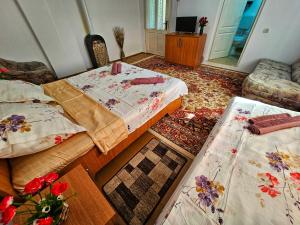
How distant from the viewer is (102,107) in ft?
4.36

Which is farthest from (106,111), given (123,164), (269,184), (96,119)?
(269,184)

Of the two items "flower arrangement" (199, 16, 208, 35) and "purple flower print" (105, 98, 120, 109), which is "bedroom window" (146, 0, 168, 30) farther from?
"purple flower print" (105, 98, 120, 109)

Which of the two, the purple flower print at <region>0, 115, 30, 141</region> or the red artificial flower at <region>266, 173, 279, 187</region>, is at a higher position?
the purple flower print at <region>0, 115, 30, 141</region>

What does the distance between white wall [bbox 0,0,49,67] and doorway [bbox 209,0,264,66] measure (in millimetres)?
4311

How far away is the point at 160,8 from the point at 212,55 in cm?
215

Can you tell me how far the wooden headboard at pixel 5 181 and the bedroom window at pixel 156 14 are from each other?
15.3 ft

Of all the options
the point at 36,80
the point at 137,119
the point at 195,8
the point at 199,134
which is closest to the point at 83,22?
the point at 36,80

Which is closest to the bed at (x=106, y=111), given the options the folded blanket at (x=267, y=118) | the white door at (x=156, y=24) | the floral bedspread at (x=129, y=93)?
the floral bedspread at (x=129, y=93)

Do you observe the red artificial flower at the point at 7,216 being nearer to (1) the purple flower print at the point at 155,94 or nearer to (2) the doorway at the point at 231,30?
(1) the purple flower print at the point at 155,94

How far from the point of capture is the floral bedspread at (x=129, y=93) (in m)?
1.33

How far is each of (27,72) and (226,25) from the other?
14.9 feet

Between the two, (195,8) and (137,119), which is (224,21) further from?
(137,119)

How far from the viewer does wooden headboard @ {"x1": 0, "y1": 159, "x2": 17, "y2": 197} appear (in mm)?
658

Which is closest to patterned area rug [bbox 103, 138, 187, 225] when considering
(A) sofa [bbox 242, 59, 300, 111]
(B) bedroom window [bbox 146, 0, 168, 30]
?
(A) sofa [bbox 242, 59, 300, 111]
